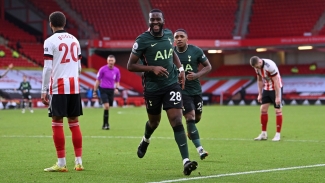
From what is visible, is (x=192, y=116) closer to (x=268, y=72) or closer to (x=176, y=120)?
(x=176, y=120)

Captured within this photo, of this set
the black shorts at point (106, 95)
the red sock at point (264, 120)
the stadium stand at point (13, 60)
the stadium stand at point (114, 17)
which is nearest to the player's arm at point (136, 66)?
the red sock at point (264, 120)

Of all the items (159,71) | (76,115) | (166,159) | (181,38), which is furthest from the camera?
(181,38)

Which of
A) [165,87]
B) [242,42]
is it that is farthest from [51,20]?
[242,42]

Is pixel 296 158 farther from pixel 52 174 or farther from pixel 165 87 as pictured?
pixel 52 174

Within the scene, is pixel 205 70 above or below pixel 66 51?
below

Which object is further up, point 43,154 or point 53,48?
point 53,48

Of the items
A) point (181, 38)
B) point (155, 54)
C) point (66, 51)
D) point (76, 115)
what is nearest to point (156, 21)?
point (155, 54)

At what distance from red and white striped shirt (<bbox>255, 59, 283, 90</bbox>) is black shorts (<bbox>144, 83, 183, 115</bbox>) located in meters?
6.62

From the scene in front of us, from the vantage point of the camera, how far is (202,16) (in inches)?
2138

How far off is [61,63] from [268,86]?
774 cm

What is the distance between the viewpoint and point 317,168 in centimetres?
954

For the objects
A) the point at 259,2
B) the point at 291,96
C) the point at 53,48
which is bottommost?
the point at 291,96

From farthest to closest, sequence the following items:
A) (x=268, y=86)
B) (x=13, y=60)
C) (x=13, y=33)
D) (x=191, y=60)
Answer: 1. (x=13, y=33)
2. (x=13, y=60)
3. (x=268, y=86)
4. (x=191, y=60)

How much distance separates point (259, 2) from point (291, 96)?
32.6 ft
